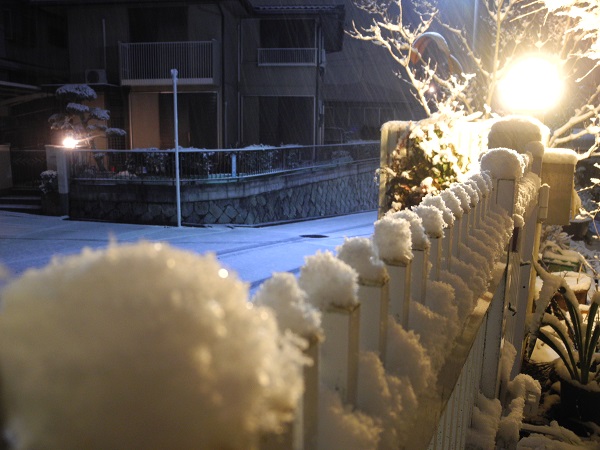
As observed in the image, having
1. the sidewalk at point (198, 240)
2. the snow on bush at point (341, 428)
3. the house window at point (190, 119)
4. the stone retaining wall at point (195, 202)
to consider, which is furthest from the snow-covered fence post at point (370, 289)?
the house window at point (190, 119)

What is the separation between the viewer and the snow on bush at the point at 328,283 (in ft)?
3.01

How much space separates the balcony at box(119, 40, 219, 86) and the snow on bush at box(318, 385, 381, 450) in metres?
16.5

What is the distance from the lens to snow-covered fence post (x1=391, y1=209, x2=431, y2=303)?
1.50 metres

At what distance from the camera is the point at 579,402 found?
4070 millimetres

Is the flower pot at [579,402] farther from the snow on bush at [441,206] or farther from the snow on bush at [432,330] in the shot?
the snow on bush at [432,330]

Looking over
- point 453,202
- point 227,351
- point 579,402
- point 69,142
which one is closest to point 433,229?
point 453,202

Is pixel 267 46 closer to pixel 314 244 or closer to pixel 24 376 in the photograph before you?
pixel 314 244

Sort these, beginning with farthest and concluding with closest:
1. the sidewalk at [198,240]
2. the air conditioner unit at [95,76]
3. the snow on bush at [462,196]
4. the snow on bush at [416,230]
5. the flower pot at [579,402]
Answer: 1. the air conditioner unit at [95,76]
2. the sidewalk at [198,240]
3. the flower pot at [579,402]
4. the snow on bush at [462,196]
5. the snow on bush at [416,230]

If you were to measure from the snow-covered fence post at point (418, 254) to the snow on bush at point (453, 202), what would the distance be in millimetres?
507

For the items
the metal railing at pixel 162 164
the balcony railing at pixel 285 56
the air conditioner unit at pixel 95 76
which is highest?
the balcony railing at pixel 285 56

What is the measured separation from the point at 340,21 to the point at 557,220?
16392mm

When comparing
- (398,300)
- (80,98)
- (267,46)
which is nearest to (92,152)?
(80,98)

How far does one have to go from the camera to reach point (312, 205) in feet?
53.3

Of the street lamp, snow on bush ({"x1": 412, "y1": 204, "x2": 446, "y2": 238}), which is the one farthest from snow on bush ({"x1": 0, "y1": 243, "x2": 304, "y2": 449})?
the street lamp
